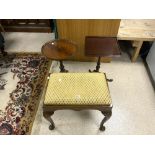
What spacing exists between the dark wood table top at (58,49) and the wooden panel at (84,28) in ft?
1.12

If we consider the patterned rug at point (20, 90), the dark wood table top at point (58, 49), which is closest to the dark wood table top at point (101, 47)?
the dark wood table top at point (58, 49)

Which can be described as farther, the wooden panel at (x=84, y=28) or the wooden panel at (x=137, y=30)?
the wooden panel at (x=137, y=30)

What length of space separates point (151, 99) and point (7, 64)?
2010 millimetres

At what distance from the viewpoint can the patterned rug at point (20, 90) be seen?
1716 mm

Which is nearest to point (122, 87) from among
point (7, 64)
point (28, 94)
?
point (28, 94)

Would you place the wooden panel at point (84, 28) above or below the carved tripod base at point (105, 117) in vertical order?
above

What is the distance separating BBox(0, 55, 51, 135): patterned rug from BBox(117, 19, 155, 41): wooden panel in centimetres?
112

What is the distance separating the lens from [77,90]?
1.43 metres

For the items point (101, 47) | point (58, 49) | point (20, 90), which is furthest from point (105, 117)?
point (20, 90)

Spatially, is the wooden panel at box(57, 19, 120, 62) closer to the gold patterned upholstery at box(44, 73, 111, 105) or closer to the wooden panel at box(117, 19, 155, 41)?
the wooden panel at box(117, 19, 155, 41)

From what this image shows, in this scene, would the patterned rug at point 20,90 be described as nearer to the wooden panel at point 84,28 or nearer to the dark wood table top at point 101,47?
the wooden panel at point 84,28

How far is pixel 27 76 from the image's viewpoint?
2.19 meters

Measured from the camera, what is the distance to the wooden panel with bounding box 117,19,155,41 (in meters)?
2.09

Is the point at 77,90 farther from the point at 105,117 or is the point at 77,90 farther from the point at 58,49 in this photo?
the point at 58,49
